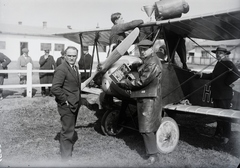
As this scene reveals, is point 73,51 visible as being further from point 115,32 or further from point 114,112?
point 114,112

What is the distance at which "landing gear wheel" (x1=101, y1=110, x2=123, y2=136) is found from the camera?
5.93 metres

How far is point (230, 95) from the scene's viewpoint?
5.70 metres

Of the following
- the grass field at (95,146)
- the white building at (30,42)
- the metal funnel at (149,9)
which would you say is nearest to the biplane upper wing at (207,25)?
the metal funnel at (149,9)

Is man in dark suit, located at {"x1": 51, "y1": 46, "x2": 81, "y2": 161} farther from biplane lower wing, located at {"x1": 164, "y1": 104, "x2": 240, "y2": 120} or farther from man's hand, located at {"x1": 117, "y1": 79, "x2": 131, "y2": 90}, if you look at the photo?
biplane lower wing, located at {"x1": 164, "y1": 104, "x2": 240, "y2": 120}

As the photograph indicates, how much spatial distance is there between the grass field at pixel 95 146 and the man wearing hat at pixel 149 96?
1.49ft

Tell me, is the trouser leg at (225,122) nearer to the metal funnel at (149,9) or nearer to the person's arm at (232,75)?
the person's arm at (232,75)

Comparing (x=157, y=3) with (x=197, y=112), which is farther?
(x=157, y=3)

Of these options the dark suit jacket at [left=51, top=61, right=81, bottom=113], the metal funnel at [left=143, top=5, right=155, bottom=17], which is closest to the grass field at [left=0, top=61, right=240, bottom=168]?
the dark suit jacket at [left=51, top=61, right=81, bottom=113]

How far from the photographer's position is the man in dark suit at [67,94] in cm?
416

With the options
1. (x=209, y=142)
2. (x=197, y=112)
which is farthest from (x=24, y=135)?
(x=209, y=142)

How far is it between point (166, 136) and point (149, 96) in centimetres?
106

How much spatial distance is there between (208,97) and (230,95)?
80 cm

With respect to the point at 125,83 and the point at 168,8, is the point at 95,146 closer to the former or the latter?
the point at 125,83

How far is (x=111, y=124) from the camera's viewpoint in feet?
19.8
